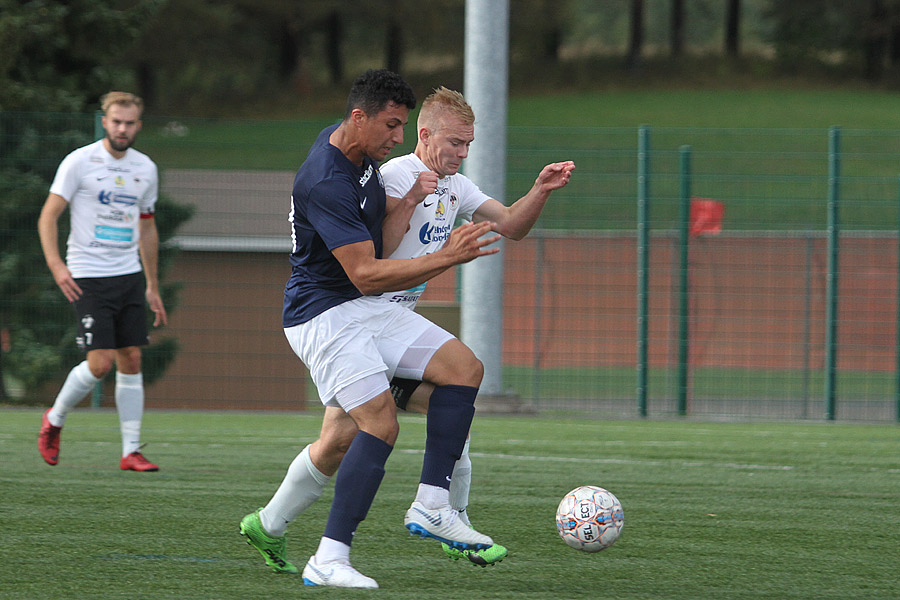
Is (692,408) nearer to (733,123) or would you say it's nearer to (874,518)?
(874,518)

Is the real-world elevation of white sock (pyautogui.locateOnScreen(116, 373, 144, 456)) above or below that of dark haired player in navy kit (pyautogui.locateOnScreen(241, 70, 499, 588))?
below

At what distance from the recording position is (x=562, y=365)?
13.0 m

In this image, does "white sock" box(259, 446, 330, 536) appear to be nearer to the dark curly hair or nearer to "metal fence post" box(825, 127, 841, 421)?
the dark curly hair

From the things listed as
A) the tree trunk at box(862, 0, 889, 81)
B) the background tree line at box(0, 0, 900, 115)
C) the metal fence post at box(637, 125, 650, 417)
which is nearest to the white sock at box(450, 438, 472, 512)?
the metal fence post at box(637, 125, 650, 417)

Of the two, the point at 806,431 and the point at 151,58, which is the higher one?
the point at 151,58

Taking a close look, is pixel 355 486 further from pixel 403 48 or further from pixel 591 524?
pixel 403 48

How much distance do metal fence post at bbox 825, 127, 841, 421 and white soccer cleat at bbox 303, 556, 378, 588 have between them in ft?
29.1

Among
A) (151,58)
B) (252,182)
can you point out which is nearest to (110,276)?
(252,182)

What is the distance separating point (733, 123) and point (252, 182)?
36.8 meters

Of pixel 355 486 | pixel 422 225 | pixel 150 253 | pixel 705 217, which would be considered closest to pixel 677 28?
pixel 705 217

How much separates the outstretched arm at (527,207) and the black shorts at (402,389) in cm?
80

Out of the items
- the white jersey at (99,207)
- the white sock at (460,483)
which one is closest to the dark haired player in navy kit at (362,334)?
the white sock at (460,483)

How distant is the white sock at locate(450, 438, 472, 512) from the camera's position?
A: 5.06 meters

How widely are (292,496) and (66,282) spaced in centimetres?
312
